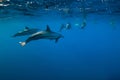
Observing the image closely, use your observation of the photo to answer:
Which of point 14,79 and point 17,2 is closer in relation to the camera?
point 17,2

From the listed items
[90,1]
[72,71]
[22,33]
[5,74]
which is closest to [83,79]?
[72,71]

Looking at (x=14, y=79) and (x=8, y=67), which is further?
(x=8, y=67)

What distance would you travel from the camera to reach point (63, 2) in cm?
1719

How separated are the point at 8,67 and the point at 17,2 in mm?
20748

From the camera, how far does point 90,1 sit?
55.8 feet

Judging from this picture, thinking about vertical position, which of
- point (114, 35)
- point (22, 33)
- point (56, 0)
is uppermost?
point (56, 0)

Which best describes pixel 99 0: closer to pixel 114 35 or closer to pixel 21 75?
pixel 21 75

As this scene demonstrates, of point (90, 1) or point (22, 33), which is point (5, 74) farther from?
point (22, 33)

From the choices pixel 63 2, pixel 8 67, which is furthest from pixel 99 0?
pixel 8 67

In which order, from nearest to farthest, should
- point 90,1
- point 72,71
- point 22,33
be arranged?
point 22,33 → point 90,1 → point 72,71

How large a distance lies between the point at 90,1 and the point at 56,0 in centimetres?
256

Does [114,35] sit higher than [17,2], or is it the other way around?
[17,2]

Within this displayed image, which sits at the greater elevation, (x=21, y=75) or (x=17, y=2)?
(x=17, y=2)

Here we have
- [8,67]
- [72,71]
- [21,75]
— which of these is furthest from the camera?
[8,67]
